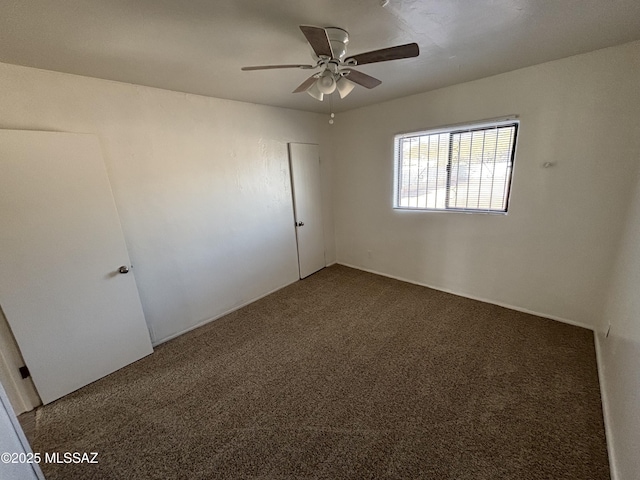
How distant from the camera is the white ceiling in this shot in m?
1.31

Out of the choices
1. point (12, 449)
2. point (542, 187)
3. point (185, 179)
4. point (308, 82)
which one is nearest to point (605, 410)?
point (542, 187)

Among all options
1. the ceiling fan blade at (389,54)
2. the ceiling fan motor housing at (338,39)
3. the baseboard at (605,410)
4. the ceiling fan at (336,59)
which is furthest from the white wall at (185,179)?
the baseboard at (605,410)

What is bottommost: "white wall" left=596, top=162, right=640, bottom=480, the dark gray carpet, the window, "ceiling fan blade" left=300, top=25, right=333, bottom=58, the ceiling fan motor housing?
the dark gray carpet

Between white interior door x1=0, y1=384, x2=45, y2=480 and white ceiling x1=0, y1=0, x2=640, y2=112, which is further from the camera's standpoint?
white ceiling x1=0, y1=0, x2=640, y2=112

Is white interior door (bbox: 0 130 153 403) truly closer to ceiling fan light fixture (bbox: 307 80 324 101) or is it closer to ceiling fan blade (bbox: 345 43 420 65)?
ceiling fan light fixture (bbox: 307 80 324 101)

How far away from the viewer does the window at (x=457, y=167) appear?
106 inches

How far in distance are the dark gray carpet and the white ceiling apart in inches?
95.3

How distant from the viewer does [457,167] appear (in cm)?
301

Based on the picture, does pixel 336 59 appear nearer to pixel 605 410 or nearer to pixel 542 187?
pixel 542 187

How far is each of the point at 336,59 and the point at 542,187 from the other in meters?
2.32

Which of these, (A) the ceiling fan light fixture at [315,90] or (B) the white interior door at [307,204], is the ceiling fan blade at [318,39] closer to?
(A) the ceiling fan light fixture at [315,90]

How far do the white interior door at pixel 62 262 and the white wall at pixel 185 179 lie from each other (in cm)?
18

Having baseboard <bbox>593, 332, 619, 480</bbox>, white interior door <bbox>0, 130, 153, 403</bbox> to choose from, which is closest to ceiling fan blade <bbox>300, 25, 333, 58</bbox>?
white interior door <bbox>0, 130, 153, 403</bbox>

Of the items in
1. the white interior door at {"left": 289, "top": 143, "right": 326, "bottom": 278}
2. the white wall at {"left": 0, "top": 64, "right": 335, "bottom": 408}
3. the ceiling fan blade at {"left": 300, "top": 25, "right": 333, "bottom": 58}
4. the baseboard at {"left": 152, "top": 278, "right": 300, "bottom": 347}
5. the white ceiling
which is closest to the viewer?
the ceiling fan blade at {"left": 300, "top": 25, "right": 333, "bottom": 58}
